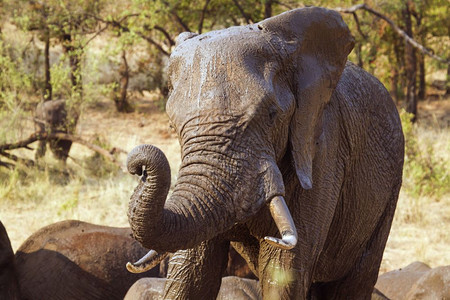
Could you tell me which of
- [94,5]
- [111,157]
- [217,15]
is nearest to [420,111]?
[217,15]

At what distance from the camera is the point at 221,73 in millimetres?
2855

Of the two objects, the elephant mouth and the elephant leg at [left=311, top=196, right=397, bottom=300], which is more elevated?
the elephant mouth

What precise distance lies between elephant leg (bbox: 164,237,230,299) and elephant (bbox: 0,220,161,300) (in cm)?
188

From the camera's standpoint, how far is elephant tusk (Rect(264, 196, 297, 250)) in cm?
263

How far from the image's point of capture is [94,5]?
429 inches

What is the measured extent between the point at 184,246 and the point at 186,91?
58 cm

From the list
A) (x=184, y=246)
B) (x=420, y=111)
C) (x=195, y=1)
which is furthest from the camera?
(x=420, y=111)

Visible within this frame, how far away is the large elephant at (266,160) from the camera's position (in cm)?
266

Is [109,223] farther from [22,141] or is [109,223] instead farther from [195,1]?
[195,1]

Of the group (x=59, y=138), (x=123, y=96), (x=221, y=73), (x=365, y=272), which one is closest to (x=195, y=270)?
(x=221, y=73)

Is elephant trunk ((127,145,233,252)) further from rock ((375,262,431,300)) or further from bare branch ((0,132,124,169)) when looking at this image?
bare branch ((0,132,124,169))

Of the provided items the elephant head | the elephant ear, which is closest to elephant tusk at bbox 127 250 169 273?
the elephant head

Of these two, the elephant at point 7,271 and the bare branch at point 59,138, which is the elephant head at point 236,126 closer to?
the elephant at point 7,271

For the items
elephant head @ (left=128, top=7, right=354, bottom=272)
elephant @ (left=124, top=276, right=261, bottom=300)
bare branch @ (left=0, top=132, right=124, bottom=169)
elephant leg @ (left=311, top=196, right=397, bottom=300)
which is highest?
elephant head @ (left=128, top=7, right=354, bottom=272)
